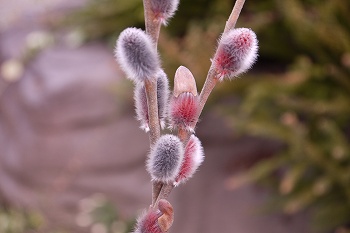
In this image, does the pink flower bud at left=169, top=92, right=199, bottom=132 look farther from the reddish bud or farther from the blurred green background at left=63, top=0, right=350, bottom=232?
the blurred green background at left=63, top=0, right=350, bottom=232

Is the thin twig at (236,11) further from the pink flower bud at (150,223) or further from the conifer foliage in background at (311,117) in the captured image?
the conifer foliage in background at (311,117)

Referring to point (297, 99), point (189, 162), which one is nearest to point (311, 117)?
point (297, 99)

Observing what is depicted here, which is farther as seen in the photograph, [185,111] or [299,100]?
[299,100]

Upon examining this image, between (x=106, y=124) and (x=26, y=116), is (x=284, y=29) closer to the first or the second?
(x=106, y=124)

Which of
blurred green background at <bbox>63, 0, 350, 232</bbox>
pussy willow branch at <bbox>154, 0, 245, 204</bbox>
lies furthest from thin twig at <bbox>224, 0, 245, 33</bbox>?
blurred green background at <bbox>63, 0, 350, 232</bbox>

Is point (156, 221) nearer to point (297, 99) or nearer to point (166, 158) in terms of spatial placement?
point (166, 158)

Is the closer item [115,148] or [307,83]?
[307,83]

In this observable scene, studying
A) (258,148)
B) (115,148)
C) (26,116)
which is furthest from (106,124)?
(258,148)
